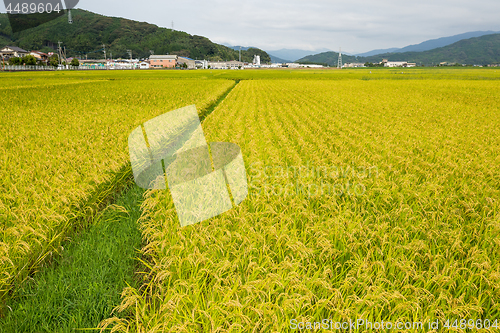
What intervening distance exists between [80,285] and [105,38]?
187 metres

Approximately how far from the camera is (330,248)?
9.03ft

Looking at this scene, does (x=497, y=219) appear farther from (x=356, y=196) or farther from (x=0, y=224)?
(x=0, y=224)

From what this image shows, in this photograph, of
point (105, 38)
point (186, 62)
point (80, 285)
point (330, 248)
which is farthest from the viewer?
point (105, 38)

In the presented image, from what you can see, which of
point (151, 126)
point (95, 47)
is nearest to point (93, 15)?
point (95, 47)

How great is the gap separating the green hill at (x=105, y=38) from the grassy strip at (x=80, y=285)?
6608 inches

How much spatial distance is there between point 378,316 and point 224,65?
165 m

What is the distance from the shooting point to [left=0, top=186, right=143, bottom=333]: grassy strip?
2.53 metres

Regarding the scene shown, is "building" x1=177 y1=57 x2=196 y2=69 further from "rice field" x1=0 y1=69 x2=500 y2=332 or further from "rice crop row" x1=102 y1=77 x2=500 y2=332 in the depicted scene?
"rice crop row" x1=102 y1=77 x2=500 y2=332

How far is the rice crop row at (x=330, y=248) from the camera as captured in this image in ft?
6.95

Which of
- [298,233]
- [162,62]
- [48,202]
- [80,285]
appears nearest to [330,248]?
[298,233]

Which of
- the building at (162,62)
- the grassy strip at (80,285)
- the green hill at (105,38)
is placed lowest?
the grassy strip at (80,285)

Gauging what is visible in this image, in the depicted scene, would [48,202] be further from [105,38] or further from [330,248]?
[105,38]

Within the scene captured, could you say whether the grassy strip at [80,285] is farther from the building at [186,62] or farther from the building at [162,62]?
the building at [186,62]

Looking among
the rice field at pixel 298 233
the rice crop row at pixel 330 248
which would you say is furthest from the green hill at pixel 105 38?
the rice crop row at pixel 330 248
